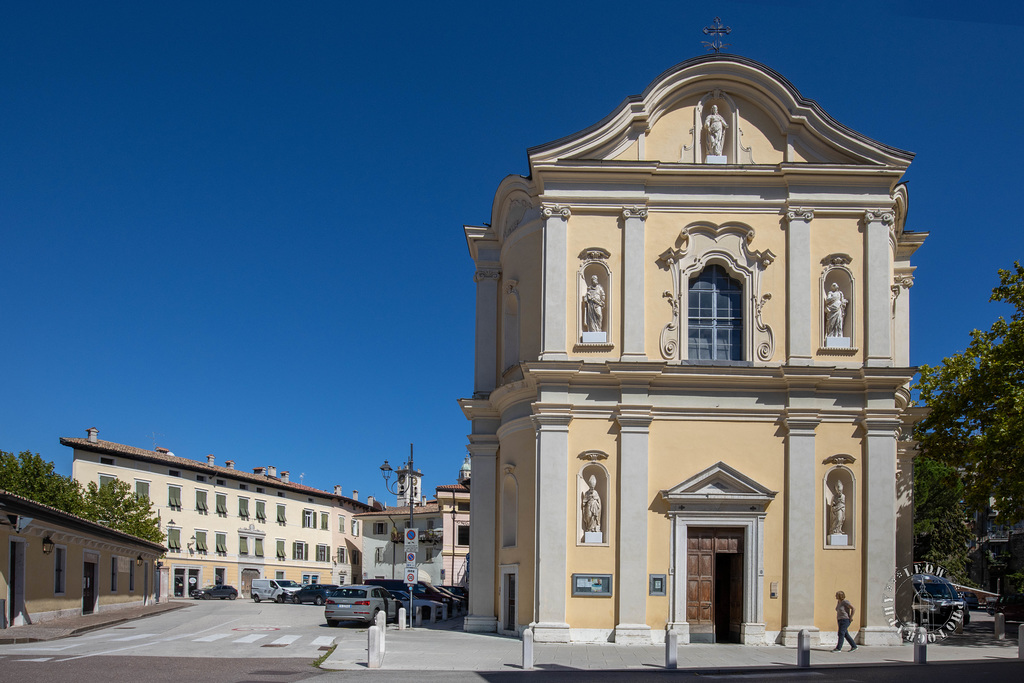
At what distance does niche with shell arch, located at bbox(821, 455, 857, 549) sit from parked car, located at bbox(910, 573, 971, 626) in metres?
2.56

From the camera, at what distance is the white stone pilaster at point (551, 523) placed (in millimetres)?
24484

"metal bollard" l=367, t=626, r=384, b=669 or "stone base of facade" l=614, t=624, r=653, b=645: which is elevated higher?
"metal bollard" l=367, t=626, r=384, b=669

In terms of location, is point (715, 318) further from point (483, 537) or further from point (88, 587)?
point (88, 587)

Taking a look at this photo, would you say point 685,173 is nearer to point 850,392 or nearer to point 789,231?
point 789,231

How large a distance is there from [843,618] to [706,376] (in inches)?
260

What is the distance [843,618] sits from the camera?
22578 millimetres

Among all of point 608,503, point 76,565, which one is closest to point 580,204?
point 608,503

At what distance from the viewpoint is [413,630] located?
28.8 meters

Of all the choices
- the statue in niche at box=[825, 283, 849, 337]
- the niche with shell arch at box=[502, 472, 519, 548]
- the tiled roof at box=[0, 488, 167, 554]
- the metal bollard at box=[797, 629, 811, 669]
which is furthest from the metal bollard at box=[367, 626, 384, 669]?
the statue in niche at box=[825, 283, 849, 337]

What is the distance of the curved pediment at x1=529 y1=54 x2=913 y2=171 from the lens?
86.2 ft

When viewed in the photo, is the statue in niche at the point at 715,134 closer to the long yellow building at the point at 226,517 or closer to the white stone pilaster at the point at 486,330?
the white stone pilaster at the point at 486,330

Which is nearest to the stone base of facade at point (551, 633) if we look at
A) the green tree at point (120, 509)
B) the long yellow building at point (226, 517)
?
the green tree at point (120, 509)

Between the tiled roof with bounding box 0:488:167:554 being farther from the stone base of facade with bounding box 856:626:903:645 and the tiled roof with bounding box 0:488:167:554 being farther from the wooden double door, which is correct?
the stone base of facade with bounding box 856:626:903:645

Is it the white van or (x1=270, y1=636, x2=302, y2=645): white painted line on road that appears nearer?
(x1=270, y1=636, x2=302, y2=645): white painted line on road
